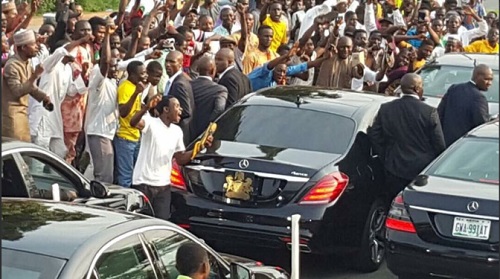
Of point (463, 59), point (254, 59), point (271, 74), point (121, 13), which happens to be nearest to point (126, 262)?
point (271, 74)

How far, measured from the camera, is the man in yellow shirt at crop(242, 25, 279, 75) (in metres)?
11.5

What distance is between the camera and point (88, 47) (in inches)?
396

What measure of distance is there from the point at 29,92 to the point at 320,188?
2765 millimetres

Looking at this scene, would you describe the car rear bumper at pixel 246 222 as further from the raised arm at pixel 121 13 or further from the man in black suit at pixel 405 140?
the raised arm at pixel 121 13

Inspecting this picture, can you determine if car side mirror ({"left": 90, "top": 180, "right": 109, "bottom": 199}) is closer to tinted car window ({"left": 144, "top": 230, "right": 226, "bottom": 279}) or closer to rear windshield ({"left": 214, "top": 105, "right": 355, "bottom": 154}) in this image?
rear windshield ({"left": 214, "top": 105, "right": 355, "bottom": 154})

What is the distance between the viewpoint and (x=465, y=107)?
30.1ft

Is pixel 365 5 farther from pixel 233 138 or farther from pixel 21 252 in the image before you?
pixel 21 252

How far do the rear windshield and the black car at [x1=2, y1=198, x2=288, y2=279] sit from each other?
3.23 metres

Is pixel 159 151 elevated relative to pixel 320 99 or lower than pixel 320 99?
lower

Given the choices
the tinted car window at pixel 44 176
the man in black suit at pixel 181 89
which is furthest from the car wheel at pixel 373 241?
the tinted car window at pixel 44 176

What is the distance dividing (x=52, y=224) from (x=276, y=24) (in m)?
9.99

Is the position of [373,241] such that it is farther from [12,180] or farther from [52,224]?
[52,224]

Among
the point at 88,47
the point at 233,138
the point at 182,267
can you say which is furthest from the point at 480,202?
the point at 88,47

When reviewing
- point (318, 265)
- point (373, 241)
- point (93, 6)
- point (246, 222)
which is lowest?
point (318, 265)
